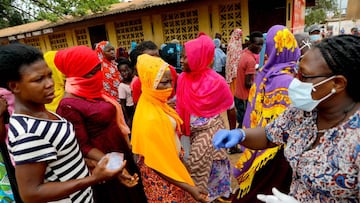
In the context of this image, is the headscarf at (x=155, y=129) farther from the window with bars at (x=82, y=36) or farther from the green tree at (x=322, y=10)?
the green tree at (x=322, y=10)

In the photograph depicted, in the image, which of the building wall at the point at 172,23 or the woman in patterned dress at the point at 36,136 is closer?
the woman in patterned dress at the point at 36,136

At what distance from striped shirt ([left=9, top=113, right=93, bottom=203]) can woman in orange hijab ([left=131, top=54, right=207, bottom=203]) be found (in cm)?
46

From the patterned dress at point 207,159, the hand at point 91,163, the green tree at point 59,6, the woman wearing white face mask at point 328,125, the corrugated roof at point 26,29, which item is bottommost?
the patterned dress at point 207,159

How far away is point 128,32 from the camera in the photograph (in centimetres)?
1059

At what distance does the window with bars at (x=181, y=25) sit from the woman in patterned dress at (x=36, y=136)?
8.13 m

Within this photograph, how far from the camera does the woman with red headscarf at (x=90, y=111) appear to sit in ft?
5.87

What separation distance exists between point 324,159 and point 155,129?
1.03 metres

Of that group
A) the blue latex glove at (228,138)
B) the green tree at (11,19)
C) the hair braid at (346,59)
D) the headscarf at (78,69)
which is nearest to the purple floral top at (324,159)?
the hair braid at (346,59)

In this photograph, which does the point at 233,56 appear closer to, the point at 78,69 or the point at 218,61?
the point at 218,61

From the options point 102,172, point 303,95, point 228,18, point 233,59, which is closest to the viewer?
point 303,95

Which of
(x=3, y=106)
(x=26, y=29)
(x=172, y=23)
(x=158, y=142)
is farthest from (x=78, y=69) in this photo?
(x=26, y=29)

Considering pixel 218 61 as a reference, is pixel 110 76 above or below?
above

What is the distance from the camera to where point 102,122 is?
6.24 ft

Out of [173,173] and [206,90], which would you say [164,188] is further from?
[206,90]
